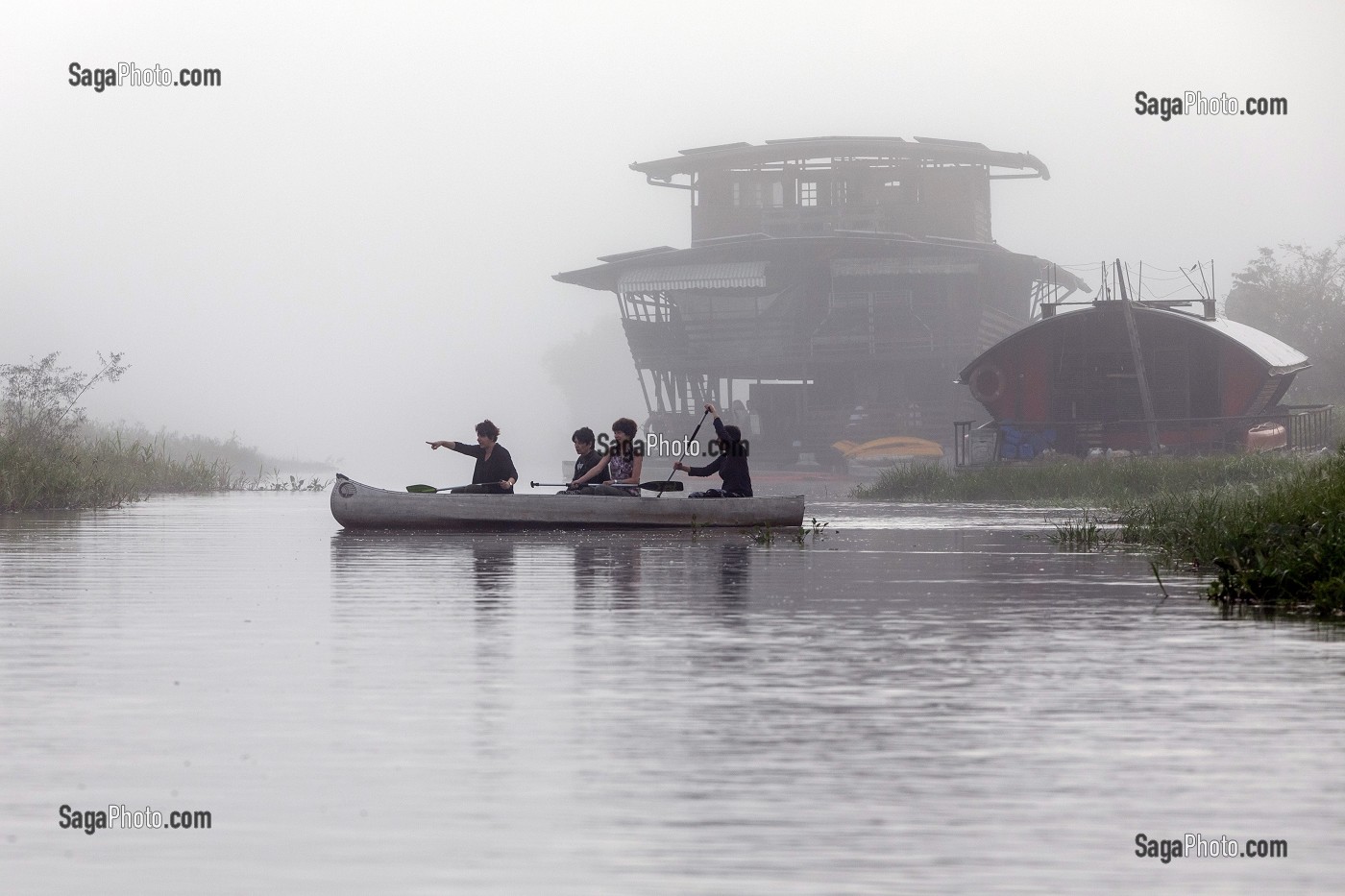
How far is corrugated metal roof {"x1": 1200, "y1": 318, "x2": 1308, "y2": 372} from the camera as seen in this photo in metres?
44.0

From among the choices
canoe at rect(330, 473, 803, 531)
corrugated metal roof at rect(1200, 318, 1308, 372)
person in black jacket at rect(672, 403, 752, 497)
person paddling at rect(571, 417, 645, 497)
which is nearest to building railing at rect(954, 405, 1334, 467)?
corrugated metal roof at rect(1200, 318, 1308, 372)

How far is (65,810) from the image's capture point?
600 cm

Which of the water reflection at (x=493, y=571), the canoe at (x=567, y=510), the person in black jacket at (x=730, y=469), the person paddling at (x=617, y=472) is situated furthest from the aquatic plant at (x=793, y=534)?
the water reflection at (x=493, y=571)

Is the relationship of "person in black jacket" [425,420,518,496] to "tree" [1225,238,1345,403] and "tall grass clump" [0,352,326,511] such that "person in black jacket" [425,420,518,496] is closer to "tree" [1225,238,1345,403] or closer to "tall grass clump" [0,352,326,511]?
"tall grass clump" [0,352,326,511]

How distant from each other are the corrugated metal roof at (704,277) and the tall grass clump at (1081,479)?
15.2 meters

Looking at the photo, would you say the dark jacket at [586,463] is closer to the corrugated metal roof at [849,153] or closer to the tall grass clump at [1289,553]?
the tall grass clump at [1289,553]

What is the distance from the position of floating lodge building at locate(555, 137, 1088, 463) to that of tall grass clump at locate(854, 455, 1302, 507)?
1419cm

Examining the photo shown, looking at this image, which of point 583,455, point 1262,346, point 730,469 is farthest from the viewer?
point 1262,346

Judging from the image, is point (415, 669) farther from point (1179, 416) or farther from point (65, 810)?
point (1179, 416)

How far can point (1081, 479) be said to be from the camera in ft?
119

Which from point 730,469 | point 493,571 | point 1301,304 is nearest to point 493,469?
point 730,469

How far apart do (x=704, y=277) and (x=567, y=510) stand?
32.7 metres

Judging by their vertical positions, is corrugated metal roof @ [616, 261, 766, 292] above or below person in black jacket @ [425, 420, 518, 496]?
above

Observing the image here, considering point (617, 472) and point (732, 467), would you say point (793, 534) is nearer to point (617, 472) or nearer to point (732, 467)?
point (732, 467)
